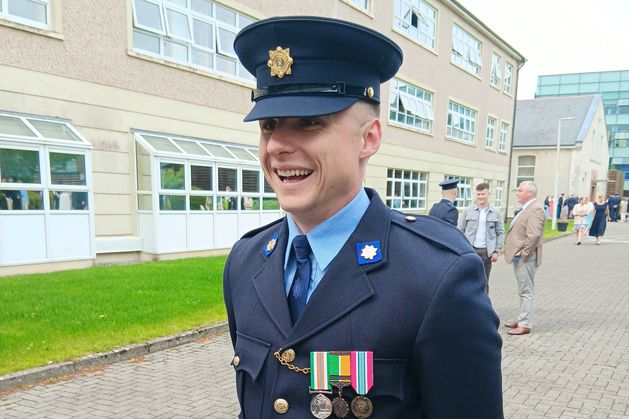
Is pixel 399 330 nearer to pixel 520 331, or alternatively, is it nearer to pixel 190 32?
pixel 520 331

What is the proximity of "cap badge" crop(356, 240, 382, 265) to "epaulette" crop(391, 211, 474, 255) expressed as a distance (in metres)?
0.15

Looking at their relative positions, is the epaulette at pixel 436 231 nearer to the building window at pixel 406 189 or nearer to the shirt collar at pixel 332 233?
the shirt collar at pixel 332 233

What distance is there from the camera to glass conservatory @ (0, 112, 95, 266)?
8.15m

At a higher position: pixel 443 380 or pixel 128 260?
pixel 443 380

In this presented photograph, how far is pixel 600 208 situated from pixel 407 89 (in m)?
9.51

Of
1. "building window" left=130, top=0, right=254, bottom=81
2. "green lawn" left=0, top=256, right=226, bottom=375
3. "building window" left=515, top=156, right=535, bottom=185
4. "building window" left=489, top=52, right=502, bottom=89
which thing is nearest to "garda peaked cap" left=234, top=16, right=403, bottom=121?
"green lawn" left=0, top=256, right=226, bottom=375

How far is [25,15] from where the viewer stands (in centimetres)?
875

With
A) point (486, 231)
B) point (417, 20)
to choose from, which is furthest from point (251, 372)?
point (417, 20)

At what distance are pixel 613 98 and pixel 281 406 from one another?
83.4m

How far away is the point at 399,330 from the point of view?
123 cm

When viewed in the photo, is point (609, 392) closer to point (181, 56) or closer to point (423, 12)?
point (181, 56)

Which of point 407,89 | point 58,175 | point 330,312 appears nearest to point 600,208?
point 407,89

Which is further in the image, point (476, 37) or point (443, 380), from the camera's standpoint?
A: point (476, 37)

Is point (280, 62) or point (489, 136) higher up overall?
point (489, 136)
